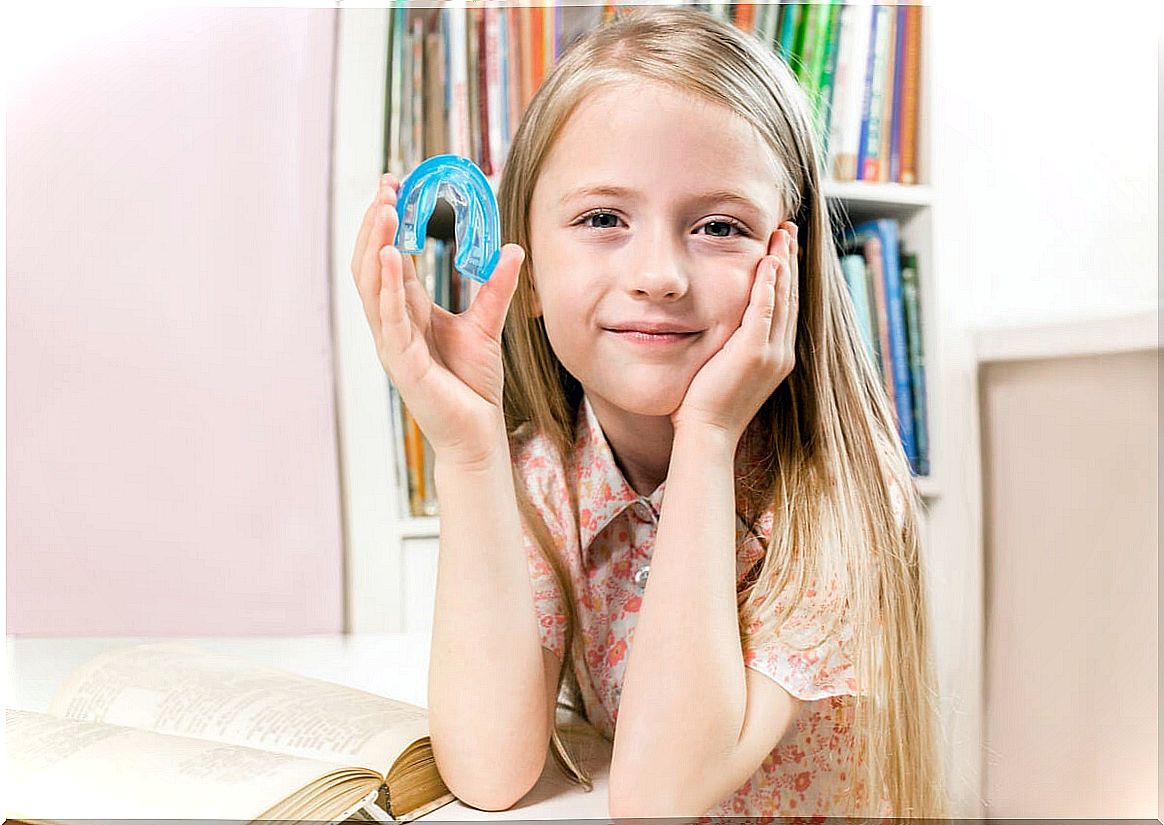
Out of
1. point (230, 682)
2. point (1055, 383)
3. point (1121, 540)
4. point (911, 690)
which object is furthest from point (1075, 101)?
point (230, 682)

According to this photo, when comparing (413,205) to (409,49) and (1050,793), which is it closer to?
(409,49)

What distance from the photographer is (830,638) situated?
676 millimetres

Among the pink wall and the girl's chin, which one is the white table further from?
the girl's chin

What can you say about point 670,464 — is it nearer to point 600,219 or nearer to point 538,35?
point 600,219

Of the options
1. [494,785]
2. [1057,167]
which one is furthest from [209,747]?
[1057,167]

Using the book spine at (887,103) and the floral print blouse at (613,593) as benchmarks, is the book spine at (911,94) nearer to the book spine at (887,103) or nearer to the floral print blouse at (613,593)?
the book spine at (887,103)

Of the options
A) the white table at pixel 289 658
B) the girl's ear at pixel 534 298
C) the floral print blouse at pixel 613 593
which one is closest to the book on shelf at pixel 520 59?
the girl's ear at pixel 534 298

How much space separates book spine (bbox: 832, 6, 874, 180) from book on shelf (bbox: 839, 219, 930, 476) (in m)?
0.05

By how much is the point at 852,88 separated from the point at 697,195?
22cm

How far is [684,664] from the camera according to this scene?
0.62m

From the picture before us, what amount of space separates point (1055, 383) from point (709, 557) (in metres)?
0.35

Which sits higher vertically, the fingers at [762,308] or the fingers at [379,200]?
the fingers at [379,200]

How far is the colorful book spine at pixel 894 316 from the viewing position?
2.71 ft

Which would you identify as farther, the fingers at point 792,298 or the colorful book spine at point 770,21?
the colorful book spine at point 770,21
